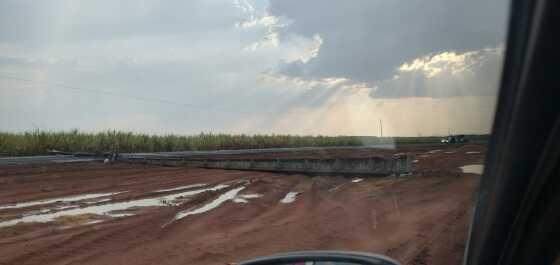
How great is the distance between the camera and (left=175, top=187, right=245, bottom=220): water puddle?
432 inches

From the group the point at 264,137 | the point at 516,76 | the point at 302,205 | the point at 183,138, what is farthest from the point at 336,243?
the point at 264,137

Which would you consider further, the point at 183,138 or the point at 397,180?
the point at 183,138

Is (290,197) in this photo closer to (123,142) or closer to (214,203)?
(214,203)

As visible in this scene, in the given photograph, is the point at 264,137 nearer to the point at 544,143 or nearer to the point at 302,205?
the point at 302,205

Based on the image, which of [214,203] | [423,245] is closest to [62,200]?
[214,203]

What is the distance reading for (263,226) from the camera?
9461 millimetres

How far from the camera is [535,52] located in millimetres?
2010

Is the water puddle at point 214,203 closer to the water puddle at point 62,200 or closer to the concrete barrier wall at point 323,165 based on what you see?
the water puddle at point 62,200

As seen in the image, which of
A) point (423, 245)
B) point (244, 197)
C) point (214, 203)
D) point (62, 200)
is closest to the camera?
point (423, 245)

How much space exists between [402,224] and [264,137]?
52818 mm

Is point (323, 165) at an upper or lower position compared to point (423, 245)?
upper

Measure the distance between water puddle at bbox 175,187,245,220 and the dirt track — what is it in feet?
0.56

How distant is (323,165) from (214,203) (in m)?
7.55

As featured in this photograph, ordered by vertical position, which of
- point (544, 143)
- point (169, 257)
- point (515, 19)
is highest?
point (515, 19)
